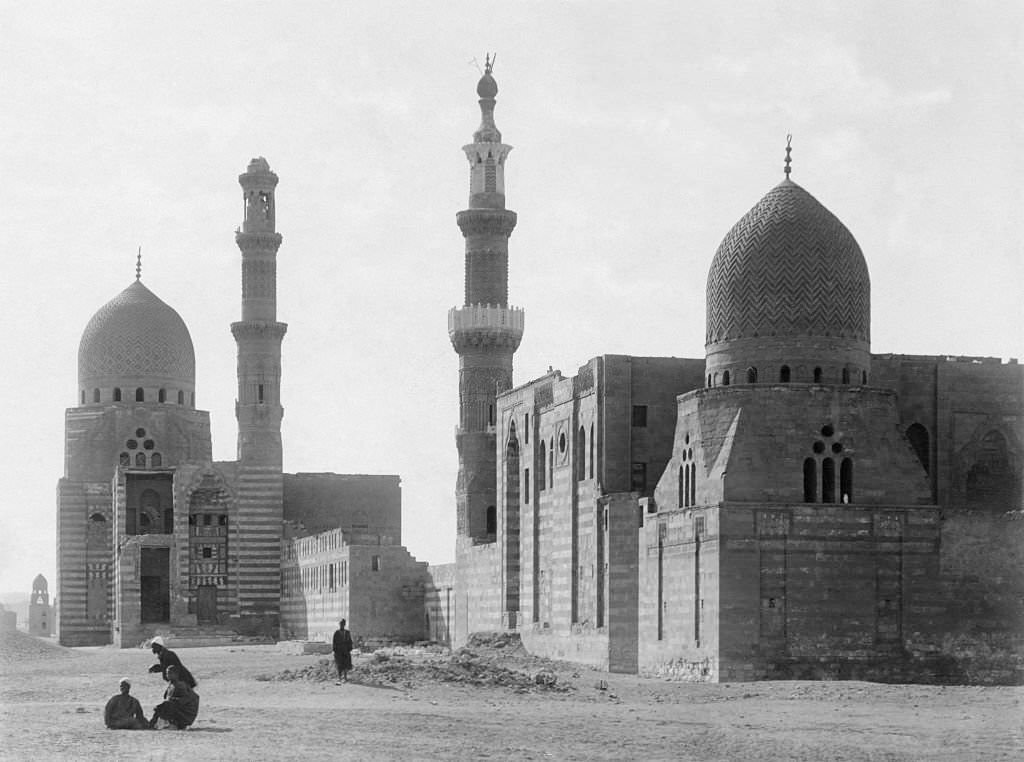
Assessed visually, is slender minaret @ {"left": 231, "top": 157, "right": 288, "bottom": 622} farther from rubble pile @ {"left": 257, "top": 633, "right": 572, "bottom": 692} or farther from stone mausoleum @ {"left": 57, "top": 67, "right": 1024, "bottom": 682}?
rubble pile @ {"left": 257, "top": 633, "right": 572, "bottom": 692}

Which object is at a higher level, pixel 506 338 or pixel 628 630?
pixel 506 338

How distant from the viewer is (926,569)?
40.1m

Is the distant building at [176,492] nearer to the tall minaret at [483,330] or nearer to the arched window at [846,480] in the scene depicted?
the tall minaret at [483,330]

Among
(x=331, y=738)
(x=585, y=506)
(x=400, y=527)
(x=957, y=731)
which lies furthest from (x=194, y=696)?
(x=400, y=527)

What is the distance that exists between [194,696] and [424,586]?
3876 cm

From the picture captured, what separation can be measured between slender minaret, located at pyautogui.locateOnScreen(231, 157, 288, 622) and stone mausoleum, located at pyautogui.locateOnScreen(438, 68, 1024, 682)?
85.1ft

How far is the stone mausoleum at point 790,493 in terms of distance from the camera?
39.5m

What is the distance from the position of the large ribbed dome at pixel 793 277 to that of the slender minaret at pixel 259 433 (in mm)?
34067

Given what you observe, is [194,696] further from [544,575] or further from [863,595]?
[544,575]

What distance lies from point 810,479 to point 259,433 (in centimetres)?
3670

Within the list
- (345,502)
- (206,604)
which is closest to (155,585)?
(206,604)

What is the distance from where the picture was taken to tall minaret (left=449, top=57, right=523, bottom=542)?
62.3 meters

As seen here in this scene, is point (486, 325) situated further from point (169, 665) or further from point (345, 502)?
point (169, 665)

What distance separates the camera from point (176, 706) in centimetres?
2714
